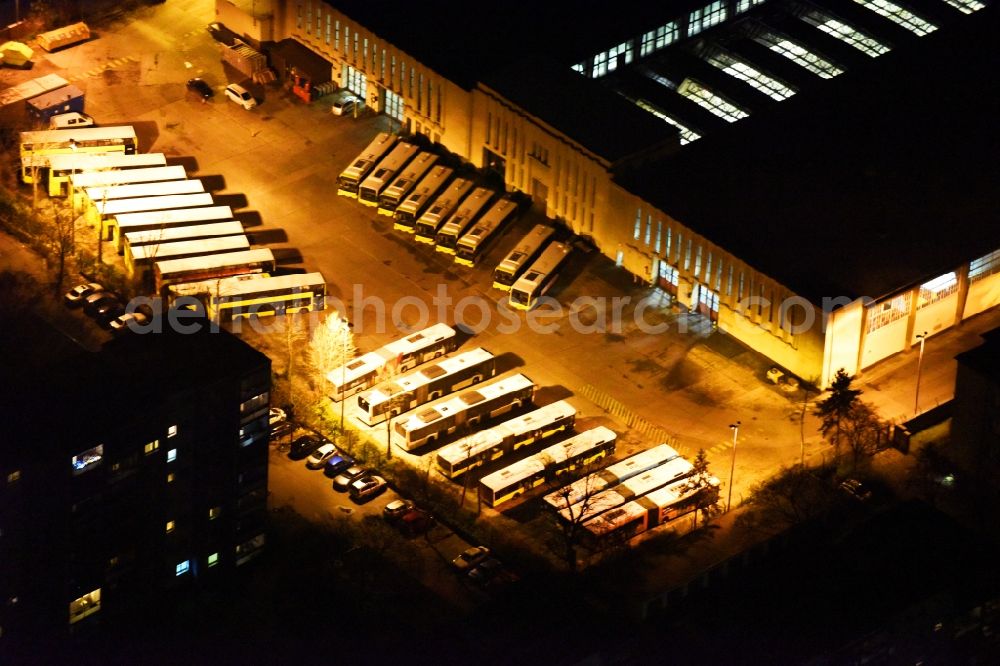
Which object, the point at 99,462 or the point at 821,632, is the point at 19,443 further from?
the point at 821,632

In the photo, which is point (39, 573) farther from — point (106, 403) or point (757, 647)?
point (757, 647)

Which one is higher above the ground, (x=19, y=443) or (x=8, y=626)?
(x=19, y=443)

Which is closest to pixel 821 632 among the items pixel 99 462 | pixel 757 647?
pixel 757 647

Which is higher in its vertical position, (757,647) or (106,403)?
(106,403)

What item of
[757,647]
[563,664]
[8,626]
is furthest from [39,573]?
[757,647]

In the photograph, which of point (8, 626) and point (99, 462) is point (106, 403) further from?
point (8, 626)

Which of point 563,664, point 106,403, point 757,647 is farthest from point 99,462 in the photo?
point 757,647

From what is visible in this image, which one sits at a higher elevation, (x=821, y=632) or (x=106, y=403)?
(x=106, y=403)
